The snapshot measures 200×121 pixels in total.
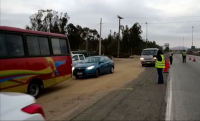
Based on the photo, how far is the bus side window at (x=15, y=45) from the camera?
774cm

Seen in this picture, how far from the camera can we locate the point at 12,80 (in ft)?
25.0

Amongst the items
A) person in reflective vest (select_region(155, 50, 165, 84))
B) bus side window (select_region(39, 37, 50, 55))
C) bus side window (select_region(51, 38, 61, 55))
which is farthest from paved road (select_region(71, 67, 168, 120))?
bus side window (select_region(51, 38, 61, 55))

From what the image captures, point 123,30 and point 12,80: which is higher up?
point 123,30

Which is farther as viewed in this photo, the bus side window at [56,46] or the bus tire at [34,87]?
the bus side window at [56,46]

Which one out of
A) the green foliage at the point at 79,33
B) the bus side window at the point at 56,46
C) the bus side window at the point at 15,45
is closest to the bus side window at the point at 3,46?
the bus side window at the point at 15,45

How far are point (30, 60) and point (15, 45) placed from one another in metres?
0.84

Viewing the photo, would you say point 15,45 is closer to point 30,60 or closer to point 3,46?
point 3,46

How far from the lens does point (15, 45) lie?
805cm

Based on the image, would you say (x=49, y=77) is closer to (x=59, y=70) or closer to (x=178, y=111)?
(x=59, y=70)

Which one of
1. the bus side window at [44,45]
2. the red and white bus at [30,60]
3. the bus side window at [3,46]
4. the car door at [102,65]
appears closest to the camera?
the bus side window at [3,46]

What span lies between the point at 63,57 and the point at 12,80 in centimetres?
367

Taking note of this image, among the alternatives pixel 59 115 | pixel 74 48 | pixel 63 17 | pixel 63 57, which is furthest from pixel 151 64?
pixel 74 48

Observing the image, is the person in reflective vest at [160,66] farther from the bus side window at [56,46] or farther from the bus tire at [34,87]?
the bus tire at [34,87]

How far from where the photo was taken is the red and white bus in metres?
7.50
